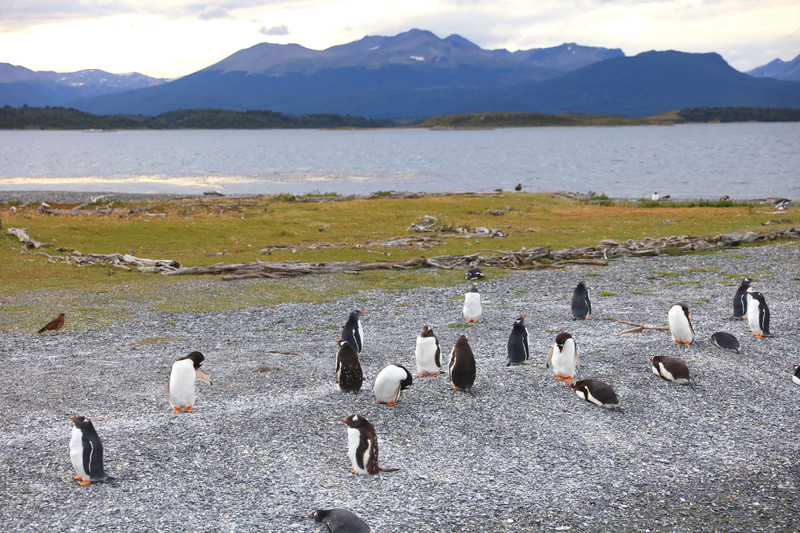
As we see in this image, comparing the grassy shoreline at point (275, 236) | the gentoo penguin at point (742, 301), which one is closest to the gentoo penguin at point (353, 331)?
the grassy shoreline at point (275, 236)

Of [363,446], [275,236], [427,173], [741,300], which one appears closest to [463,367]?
[363,446]

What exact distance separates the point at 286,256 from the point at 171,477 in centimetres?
1971

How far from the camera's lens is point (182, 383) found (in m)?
11.2

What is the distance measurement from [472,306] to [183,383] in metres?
8.46

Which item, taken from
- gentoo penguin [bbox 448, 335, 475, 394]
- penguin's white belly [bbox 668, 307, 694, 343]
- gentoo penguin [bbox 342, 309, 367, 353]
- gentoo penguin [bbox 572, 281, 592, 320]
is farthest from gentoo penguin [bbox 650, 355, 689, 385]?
gentoo penguin [bbox 342, 309, 367, 353]

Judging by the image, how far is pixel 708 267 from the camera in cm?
2428

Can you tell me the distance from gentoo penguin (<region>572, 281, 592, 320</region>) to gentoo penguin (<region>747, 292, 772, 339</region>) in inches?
151

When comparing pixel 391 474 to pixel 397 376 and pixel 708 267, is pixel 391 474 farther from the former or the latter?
pixel 708 267

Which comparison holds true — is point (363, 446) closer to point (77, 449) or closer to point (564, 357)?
point (77, 449)

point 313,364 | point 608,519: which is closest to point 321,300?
point 313,364

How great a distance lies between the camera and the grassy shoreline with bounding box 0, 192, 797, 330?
21.5 metres

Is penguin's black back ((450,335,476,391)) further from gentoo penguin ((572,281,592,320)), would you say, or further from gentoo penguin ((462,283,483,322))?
gentoo penguin ((572,281,592,320))

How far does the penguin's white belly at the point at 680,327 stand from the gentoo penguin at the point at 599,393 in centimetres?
400

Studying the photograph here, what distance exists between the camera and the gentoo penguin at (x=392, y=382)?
446 inches
